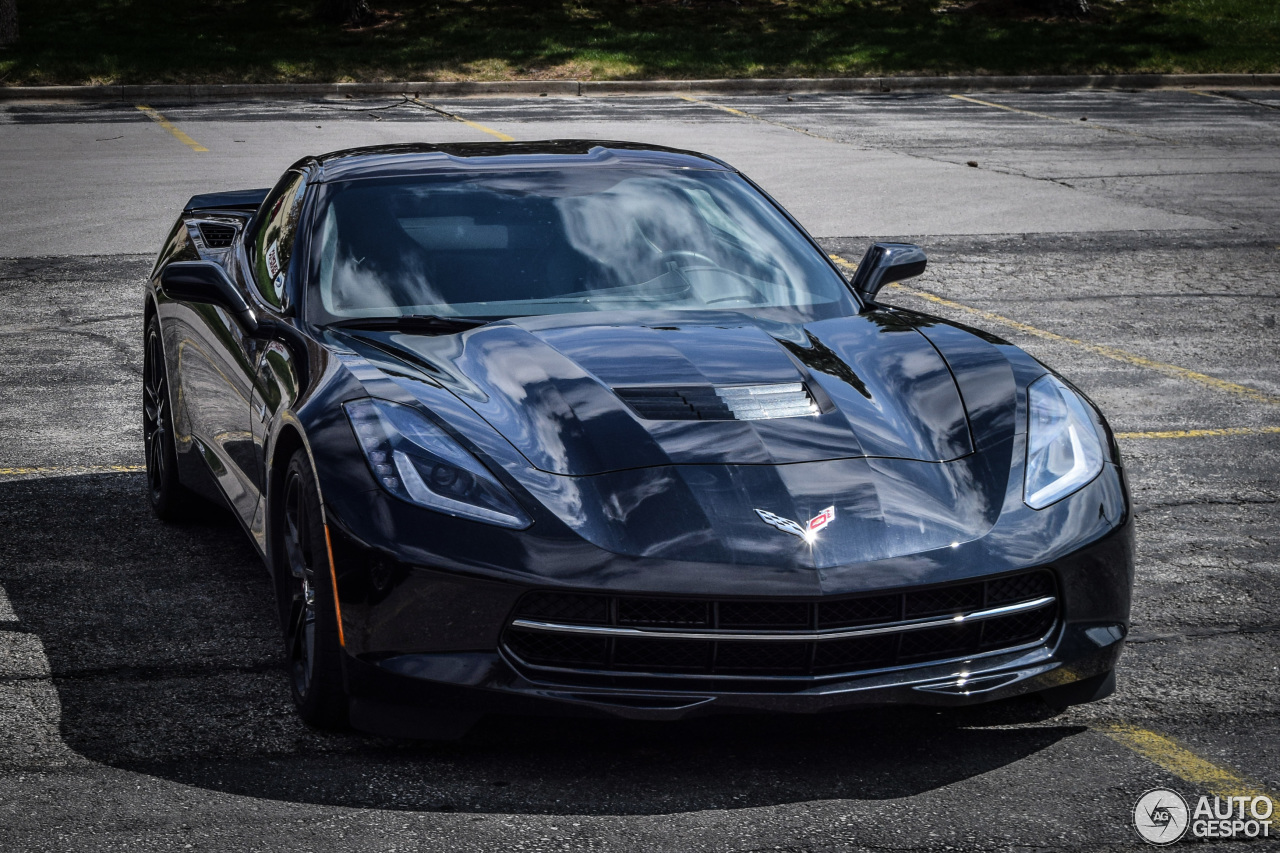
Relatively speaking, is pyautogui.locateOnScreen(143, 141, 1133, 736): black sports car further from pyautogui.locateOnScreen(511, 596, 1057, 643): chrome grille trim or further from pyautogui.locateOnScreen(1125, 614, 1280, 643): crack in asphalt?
pyautogui.locateOnScreen(1125, 614, 1280, 643): crack in asphalt

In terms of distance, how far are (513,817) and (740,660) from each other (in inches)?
23.6

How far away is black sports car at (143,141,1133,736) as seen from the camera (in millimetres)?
3340

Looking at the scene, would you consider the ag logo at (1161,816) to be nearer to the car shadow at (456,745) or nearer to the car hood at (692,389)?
the car shadow at (456,745)

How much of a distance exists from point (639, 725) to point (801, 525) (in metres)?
0.64

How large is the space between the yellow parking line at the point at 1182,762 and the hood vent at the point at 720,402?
1.10 m

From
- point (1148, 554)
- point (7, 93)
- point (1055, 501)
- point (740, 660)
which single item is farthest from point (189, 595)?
point (7, 93)

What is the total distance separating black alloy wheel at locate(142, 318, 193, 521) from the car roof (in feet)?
3.20

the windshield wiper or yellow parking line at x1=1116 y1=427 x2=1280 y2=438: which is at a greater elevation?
the windshield wiper

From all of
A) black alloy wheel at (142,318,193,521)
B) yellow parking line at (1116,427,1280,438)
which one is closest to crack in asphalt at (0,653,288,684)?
black alloy wheel at (142,318,193,521)

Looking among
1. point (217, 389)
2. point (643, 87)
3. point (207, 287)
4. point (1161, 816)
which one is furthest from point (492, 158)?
point (643, 87)

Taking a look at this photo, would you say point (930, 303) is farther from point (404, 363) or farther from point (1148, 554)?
point (404, 363)

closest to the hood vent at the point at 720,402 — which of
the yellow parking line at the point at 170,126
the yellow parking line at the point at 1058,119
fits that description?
the yellow parking line at the point at 170,126

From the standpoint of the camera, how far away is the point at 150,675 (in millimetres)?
4117

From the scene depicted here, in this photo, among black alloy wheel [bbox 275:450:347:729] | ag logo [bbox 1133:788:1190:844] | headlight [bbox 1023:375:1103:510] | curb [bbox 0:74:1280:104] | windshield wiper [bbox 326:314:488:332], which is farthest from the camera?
curb [bbox 0:74:1280:104]
